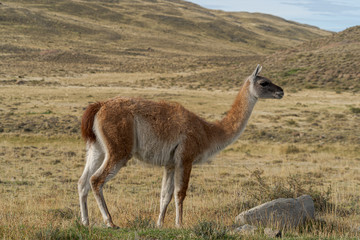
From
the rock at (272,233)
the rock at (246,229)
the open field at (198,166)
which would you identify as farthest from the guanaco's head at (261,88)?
the rock at (272,233)

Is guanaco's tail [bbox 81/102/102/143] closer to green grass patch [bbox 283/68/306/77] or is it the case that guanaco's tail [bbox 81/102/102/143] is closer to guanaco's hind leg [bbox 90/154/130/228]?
guanaco's hind leg [bbox 90/154/130/228]

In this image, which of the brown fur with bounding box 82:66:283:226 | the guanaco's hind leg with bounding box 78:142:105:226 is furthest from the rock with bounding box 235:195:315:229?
the guanaco's hind leg with bounding box 78:142:105:226

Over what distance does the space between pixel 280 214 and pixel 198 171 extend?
6.84 metres

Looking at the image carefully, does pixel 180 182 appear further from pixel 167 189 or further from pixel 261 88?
pixel 261 88

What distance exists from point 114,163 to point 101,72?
46461 millimetres

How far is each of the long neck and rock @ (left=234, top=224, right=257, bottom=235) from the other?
150cm

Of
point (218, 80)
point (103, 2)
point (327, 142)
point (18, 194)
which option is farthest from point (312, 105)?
point (103, 2)

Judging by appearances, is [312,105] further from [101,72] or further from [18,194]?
[101,72]

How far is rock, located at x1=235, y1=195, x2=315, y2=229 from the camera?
6.65 metres

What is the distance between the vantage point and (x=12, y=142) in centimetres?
1750

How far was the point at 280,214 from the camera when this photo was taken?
682 centimetres

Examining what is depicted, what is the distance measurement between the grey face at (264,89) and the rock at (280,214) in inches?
78.7

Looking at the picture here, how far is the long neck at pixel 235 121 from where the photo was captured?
24.1 feet

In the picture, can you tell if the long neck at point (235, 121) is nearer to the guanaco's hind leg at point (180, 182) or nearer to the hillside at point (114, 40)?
the guanaco's hind leg at point (180, 182)
